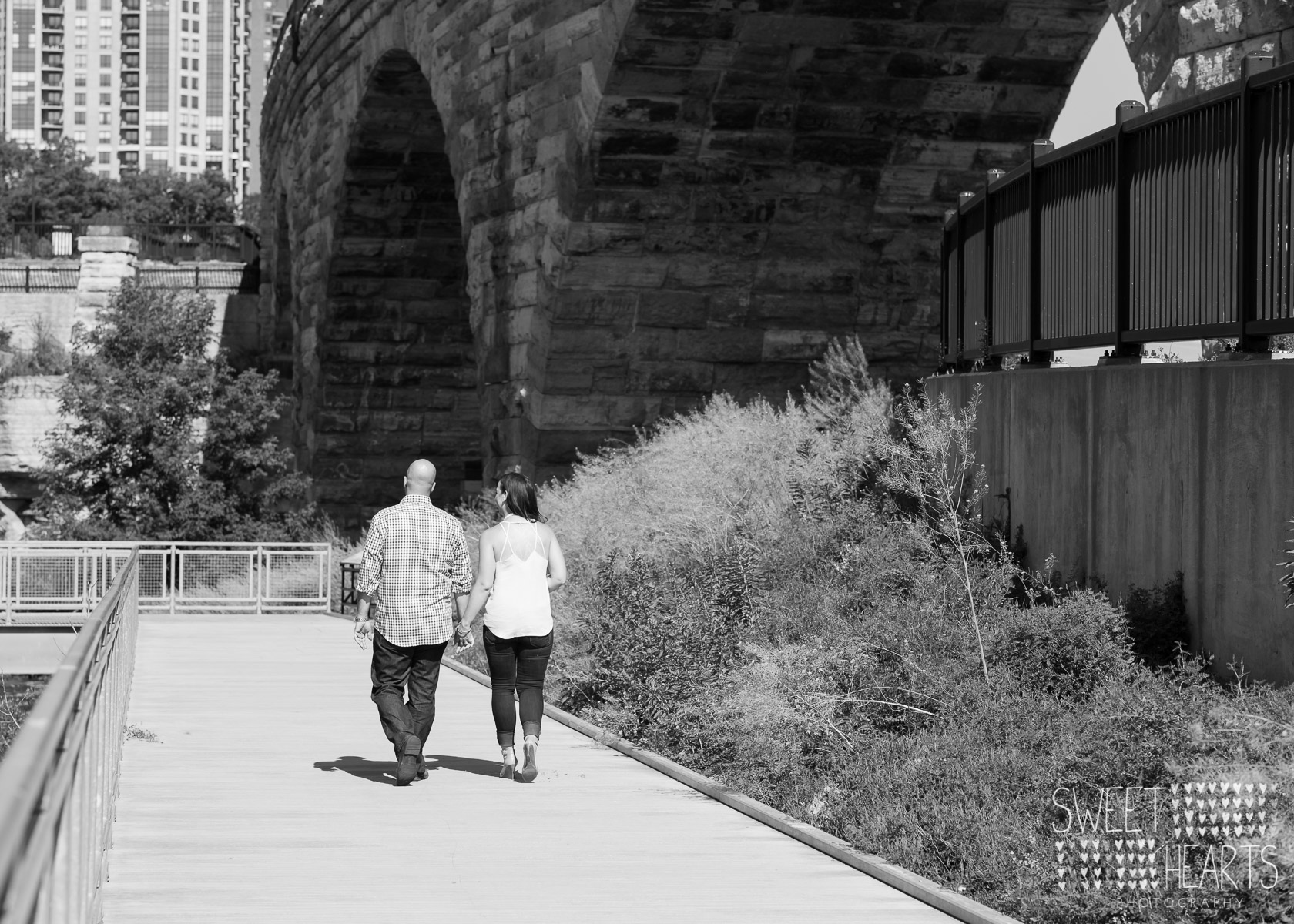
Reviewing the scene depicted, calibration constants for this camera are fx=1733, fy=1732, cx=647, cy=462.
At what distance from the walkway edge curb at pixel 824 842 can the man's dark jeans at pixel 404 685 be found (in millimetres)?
1210

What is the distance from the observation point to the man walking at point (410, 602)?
827cm

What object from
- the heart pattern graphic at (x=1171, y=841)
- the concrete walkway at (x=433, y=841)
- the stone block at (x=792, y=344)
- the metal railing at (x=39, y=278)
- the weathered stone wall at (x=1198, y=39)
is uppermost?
the metal railing at (x=39, y=278)

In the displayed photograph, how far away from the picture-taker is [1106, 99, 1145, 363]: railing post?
9008 millimetres

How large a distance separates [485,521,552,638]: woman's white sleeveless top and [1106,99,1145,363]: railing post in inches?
126

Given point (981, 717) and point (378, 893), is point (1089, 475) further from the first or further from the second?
point (378, 893)

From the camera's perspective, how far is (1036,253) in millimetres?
10484

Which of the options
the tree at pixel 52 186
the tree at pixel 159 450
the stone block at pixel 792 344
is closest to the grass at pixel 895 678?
the stone block at pixel 792 344

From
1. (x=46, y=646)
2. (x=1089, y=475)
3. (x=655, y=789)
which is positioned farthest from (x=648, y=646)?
(x=46, y=646)

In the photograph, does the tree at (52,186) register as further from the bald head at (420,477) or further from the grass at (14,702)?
the bald head at (420,477)

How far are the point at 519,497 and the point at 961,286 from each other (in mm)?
5053

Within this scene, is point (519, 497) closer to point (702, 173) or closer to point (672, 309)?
point (702, 173)

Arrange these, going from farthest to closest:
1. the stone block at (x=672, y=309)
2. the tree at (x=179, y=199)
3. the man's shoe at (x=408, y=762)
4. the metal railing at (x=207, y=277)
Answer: the tree at (x=179, y=199) → the metal railing at (x=207, y=277) → the stone block at (x=672, y=309) → the man's shoe at (x=408, y=762)

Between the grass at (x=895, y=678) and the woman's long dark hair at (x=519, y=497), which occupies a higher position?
the woman's long dark hair at (x=519, y=497)

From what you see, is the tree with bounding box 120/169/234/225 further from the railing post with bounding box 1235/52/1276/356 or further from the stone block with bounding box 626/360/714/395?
the railing post with bounding box 1235/52/1276/356
